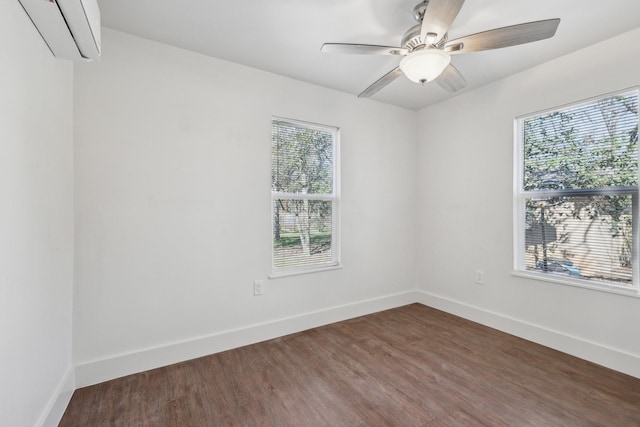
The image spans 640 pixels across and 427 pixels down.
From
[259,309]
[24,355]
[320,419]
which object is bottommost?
[320,419]

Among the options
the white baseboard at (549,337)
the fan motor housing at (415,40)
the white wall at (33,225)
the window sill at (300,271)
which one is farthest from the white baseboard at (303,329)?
the fan motor housing at (415,40)

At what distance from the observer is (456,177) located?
3.35 m

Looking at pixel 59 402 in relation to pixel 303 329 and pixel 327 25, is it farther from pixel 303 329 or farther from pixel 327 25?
pixel 327 25

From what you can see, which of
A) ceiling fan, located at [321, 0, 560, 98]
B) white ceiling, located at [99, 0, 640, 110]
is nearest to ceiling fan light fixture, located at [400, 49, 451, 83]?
ceiling fan, located at [321, 0, 560, 98]

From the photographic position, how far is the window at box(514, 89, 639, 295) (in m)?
2.20

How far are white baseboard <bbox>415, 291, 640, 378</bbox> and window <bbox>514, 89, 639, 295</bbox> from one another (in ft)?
1.54

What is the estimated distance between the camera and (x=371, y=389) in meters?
1.97

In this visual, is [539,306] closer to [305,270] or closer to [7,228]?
[305,270]

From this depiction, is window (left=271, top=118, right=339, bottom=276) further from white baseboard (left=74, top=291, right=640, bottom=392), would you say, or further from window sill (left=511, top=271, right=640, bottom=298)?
window sill (left=511, top=271, right=640, bottom=298)

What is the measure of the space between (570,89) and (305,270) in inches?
111

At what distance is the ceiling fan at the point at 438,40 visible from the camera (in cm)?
140

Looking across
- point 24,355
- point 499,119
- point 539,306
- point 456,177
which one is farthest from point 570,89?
point 24,355

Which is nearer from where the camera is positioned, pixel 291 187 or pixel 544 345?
pixel 544 345

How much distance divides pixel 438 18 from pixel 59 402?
296 centimetres
